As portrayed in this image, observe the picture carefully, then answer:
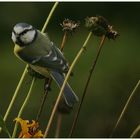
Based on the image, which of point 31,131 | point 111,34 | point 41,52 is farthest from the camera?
point 41,52

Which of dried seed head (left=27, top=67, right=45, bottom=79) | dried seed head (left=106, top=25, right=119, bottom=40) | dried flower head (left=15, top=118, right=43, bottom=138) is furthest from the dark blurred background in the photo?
dried flower head (left=15, top=118, right=43, bottom=138)

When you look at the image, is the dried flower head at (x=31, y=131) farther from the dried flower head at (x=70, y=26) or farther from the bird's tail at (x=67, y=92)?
the dried flower head at (x=70, y=26)

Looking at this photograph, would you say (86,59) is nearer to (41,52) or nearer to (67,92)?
(41,52)

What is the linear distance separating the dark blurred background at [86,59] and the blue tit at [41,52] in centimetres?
272

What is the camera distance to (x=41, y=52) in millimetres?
2135

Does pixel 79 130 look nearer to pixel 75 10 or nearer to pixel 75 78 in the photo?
pixel 75 78

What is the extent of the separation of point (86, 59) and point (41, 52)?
13.2 feet

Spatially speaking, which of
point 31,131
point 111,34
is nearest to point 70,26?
point 111,34

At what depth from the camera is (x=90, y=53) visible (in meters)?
6.16

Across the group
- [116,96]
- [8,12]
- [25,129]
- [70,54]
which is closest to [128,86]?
[116,96]

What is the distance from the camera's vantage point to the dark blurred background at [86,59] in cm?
544

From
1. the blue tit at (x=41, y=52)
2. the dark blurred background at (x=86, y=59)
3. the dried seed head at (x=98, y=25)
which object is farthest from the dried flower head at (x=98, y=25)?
the dark blurred background at (x=86, y=59)

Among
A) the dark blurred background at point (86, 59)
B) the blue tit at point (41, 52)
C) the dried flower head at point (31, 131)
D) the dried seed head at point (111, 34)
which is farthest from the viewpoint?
the dark blurred background at point (86, 59)

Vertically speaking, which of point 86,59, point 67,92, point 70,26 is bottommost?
point 86,59
